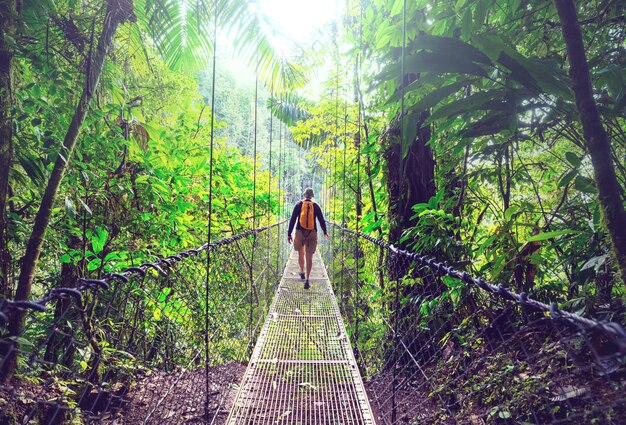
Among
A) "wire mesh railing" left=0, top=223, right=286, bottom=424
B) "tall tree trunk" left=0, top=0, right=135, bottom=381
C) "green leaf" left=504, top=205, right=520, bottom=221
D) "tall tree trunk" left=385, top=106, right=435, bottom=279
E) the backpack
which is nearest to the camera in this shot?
"wire mesh railing" left=0, top=223, right=286, bottom=424

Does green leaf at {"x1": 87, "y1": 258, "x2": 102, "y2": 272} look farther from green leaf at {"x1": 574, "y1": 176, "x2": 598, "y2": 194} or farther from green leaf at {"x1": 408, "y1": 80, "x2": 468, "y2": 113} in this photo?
green leaf at {"x1": 574, "y1": 176, "x2": 598, "y2": 194}

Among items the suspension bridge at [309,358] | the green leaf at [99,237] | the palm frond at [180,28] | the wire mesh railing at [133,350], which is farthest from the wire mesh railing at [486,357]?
the palm frond at [180,28]

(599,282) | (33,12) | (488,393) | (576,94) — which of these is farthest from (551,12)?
(33,12)

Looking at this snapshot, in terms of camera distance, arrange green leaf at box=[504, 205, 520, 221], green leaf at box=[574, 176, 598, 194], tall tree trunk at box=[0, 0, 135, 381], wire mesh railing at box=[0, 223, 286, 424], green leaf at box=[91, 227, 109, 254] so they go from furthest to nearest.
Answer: green leaf at box=[91, 227, 109, 254] < tall tree trunk at box=[0, 0, 135, 381] < green leaf at box=[504, 205, 520, 221] < wire mesh railing at box=[0, 223, 286, 424] < green leaf at box=[574, 176, 598, 194]

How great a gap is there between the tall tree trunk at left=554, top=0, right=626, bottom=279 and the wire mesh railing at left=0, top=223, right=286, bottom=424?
2.97 feet

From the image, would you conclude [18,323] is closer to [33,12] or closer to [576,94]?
[33,12]

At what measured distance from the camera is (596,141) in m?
0.65

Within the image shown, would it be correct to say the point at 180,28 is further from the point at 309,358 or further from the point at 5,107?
the point at 309,358

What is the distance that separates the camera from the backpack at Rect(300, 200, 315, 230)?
153 inches

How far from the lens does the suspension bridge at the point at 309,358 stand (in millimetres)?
838

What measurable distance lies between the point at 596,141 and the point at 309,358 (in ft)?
5.44

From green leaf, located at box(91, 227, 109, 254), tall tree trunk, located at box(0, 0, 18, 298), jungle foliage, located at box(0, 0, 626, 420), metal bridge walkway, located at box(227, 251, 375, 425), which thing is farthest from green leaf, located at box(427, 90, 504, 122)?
green leaf, located at box(91, 227, 109, 254)

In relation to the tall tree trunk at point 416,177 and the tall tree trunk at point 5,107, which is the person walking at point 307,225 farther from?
the tall tree trunk at point 5,107

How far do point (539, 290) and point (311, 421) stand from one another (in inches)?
36.3
